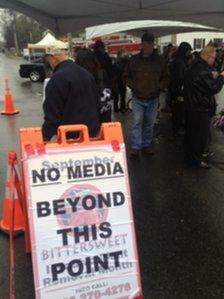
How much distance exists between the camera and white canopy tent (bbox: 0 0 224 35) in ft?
27.3

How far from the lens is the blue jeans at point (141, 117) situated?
22.9ft

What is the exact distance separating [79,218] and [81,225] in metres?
0.05

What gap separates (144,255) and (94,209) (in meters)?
1.42

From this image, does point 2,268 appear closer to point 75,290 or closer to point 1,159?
point 75,290

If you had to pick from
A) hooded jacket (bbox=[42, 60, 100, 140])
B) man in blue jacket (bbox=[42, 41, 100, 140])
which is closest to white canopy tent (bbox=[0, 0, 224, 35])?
man in blue jacket (bbox=[42, 41, 100, 140])

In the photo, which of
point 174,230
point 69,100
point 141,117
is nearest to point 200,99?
point 141,117

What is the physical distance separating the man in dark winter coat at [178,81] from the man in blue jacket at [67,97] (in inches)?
189

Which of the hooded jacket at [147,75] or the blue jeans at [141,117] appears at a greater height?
the hooded jacket at [147,75]

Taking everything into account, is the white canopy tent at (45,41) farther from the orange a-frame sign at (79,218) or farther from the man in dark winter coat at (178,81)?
the man in dark winter coat at (178,81)

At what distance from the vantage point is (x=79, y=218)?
2859mm

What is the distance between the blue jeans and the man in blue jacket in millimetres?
2942

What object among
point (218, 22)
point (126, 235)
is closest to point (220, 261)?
point (126, 235)

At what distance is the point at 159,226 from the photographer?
4734 mm

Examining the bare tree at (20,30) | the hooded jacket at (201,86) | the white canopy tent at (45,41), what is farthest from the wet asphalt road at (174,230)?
the bare tree at (20,30)
